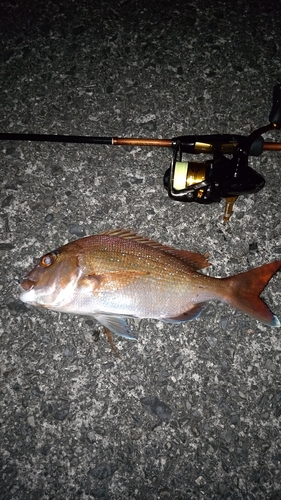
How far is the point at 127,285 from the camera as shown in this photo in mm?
2154

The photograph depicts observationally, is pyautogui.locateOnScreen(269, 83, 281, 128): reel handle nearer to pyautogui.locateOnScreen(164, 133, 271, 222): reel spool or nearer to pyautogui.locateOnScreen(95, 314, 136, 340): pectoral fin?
pyautogui.locateOnScreen(164, 133, 271, 222): reel spool

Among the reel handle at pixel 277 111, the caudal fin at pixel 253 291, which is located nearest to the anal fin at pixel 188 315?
the caudal fin at pixel 253 291

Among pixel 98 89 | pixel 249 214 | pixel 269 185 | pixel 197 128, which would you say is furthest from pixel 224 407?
pixel 98 89

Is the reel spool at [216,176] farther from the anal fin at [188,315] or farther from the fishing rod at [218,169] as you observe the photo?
the anal fin at [188,315]

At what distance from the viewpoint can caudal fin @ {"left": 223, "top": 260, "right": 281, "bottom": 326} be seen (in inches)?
85.4

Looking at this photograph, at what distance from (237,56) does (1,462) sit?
3.37 metres

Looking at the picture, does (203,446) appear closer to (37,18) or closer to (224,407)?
(224,407)

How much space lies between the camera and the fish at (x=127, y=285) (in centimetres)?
213

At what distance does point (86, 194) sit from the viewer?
8.64 ft

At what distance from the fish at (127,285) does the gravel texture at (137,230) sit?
0.27m

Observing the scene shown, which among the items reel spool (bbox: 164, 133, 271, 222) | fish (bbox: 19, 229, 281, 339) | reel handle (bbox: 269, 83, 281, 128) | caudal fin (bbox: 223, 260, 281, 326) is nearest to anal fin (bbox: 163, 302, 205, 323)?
fish (bbox: 19, 229, 281, 339)

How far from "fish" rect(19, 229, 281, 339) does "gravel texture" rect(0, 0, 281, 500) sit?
0.27m

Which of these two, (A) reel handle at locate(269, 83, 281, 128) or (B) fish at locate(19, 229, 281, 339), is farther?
(A) reel handle at locate(269, 83, 281, 128)

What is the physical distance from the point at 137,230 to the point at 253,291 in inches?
34.3
